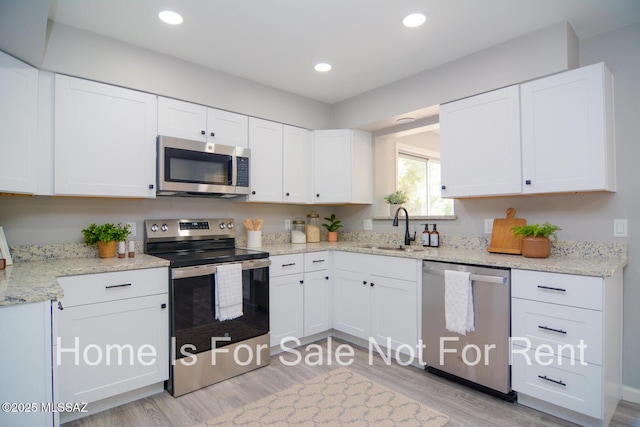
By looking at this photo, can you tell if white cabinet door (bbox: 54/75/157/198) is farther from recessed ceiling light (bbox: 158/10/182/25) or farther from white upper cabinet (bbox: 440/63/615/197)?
white upper cabinet (bbox: 440/63/615/197)

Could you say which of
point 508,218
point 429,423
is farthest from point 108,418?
point 508,218

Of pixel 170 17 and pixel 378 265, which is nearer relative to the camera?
pixel 170 17

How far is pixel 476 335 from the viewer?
226 centimetres

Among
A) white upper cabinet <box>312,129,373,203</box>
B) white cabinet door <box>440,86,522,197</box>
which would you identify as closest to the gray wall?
white cabinet door <box>440,86,522,197</box>

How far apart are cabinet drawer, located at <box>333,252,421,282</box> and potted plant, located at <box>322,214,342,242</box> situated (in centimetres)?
57

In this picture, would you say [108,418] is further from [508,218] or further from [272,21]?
[508,218]

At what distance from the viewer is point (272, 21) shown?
7.22 feet

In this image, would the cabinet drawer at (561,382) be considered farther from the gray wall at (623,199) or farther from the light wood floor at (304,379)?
A: the gray wall at (623,199)

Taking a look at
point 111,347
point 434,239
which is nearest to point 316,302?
point 434,239

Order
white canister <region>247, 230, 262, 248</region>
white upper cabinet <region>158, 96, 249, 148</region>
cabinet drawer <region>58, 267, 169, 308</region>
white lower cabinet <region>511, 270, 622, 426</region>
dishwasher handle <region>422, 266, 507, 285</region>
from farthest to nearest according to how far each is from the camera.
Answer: white canister <region>247, 230, 262, 248</region>, white upper cabinet <region>158, 96, 249, 148</region>, dishwasher handle <region>422, 266, 507, 285</region>, cabinet drawer <region>58, 267, 169, 308</region>, white lower cabinet <region>511, 270, 622, 426</region>

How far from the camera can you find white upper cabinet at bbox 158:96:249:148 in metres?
2.61

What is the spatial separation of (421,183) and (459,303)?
276 cm

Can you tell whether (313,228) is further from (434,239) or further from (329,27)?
(329,27)

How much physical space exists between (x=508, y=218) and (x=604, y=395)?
1.24 m
